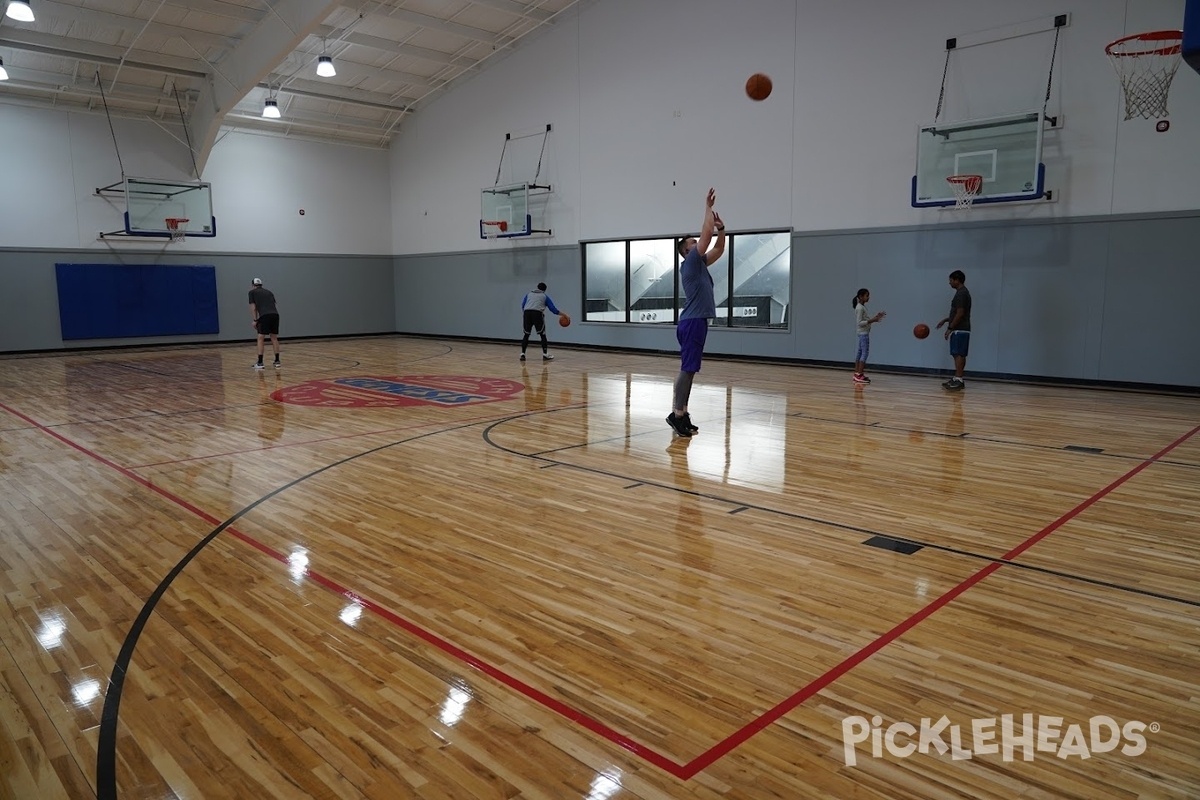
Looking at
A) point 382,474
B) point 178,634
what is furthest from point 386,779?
point 382,474

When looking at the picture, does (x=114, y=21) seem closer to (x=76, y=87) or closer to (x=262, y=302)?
(x=76, y=87)

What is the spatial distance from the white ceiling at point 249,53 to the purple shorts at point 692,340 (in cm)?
892

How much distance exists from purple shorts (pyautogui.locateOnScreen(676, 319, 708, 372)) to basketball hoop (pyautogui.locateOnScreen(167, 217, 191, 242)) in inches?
619

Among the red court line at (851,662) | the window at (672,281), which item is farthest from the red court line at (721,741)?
the window at (672,281)

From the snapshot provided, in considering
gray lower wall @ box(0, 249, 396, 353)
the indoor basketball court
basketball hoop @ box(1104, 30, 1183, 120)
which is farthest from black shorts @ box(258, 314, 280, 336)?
basketball hoop @ box(1104, 30, 1183, 120)

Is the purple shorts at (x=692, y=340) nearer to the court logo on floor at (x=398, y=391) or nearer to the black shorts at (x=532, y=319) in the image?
the court logo on floor at (x=398, y=391)

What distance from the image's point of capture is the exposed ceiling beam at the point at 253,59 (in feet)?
42.5

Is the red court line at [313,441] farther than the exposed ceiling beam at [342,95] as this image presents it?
No

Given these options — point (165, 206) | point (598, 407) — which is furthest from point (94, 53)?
point (598, 407)

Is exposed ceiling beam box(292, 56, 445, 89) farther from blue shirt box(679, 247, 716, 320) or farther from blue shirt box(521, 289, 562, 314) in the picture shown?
blue shirt box(679, 247, 716, 320)

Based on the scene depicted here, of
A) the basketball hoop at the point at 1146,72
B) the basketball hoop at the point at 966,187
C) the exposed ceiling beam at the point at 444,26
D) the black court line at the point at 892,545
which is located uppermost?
the exposed ceiling beam at the point at 444,26

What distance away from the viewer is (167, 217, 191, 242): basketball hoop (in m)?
18.1

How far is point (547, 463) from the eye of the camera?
20.7ft

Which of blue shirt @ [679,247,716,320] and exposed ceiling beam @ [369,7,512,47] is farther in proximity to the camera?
exposed ceiling beam @ [369,7,512,47]
